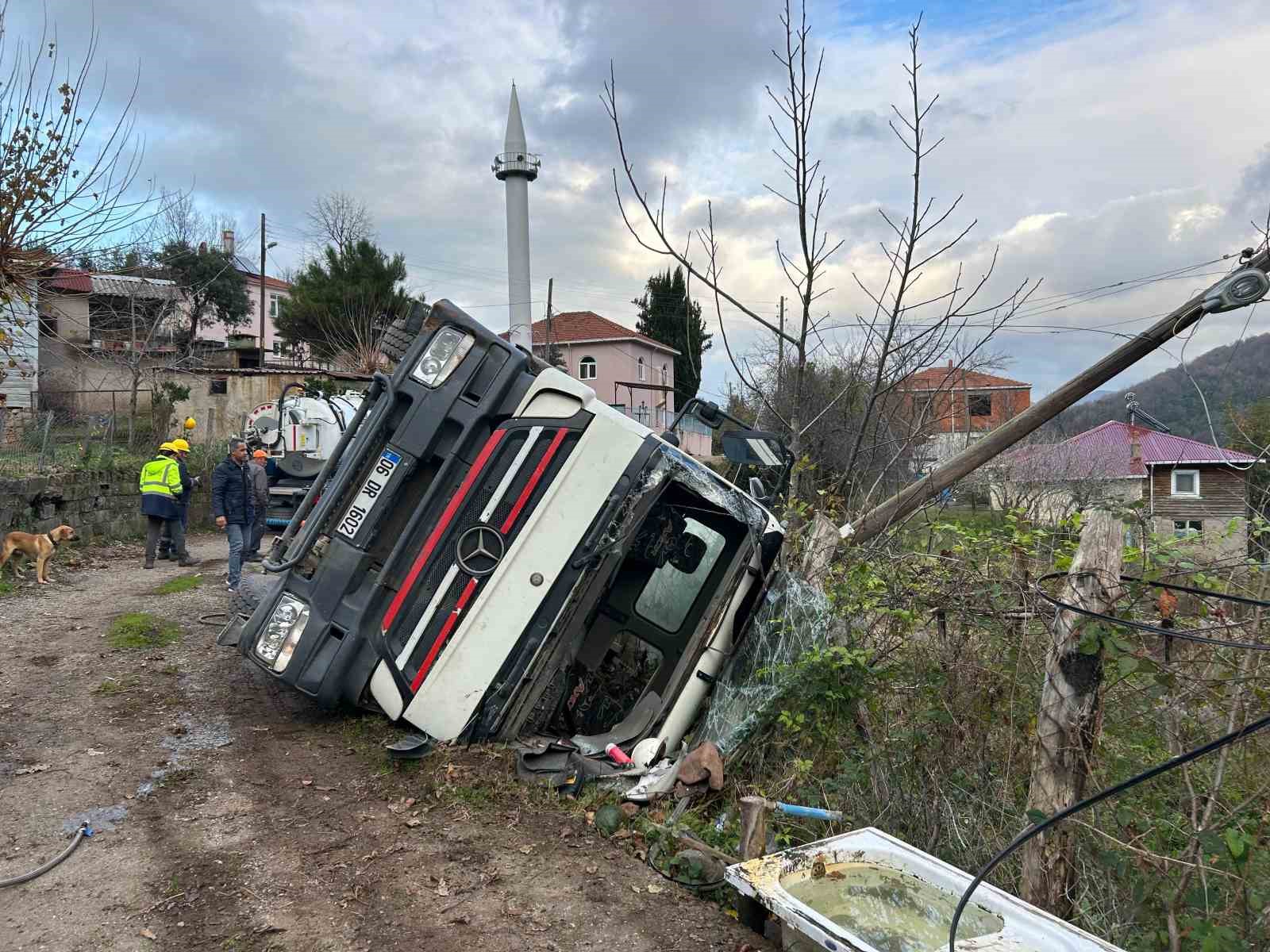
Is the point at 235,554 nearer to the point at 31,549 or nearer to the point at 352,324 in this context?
the point at 31,549

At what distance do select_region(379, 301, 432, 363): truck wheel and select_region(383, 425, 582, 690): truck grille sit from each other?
2.85 feet

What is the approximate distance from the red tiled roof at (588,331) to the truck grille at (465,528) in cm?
4037

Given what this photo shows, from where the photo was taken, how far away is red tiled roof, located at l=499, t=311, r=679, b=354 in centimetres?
4659

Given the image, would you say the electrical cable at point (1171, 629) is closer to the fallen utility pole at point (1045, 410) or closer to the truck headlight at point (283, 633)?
the fallen utility pole at point (1045, 410)

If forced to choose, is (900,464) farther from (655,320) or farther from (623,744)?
(655,320)

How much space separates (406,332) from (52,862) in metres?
2.97

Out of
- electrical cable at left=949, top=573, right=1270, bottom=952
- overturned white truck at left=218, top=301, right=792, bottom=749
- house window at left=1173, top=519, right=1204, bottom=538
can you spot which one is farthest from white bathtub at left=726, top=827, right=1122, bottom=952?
house window at left=1173, top=519, right=1204, bottom=538

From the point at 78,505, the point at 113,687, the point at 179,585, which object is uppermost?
the point at 78,505

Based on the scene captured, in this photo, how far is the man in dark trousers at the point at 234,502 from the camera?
9.51 m

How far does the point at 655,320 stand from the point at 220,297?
23.0 meters

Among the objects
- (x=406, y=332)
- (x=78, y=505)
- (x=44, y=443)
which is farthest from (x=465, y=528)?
(x=44, y=443)

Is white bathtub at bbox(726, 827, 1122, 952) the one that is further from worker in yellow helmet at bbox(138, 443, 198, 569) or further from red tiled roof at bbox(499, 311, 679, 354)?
red tiled roof at bbox(499, 311, 679, 354)

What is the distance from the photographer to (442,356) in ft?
15.6

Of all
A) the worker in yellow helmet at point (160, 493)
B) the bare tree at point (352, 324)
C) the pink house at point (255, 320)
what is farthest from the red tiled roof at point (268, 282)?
the worker in yellow helmet at point (160, 493)
